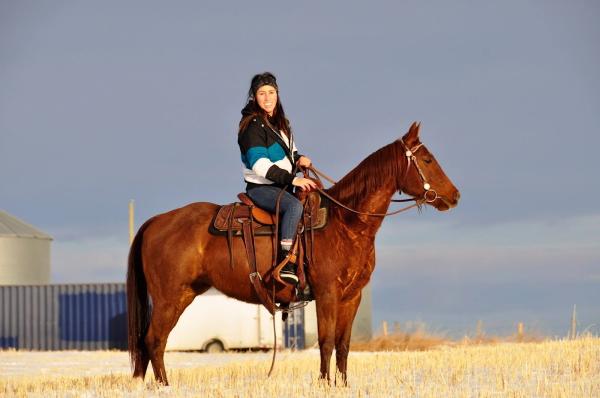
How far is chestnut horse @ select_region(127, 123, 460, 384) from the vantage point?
36.2ft

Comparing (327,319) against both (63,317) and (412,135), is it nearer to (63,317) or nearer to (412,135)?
(412,135)

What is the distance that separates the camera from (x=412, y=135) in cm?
1113

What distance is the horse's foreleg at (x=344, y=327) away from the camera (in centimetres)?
1120

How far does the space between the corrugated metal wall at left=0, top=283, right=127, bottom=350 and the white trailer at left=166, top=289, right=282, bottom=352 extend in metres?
5.44

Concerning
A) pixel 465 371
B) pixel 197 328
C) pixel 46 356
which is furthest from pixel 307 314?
pixel 465 371

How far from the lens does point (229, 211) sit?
11844 mm

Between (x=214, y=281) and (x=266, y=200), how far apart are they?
1339mm

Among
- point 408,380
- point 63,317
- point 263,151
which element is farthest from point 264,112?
point 63,317

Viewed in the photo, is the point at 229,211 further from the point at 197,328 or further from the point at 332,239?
the point at 197,328

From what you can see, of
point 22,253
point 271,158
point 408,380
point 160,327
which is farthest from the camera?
point 22,253

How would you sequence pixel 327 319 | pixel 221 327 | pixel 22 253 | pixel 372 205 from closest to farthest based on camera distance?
1. pixel 327 319
2. pixel 372 205
3. pixel 221 327
4. pixel 22 253

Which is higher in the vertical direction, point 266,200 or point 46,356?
point 266,200

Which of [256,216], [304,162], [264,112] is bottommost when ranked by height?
[256,216]

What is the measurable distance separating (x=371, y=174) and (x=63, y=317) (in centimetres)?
2775
